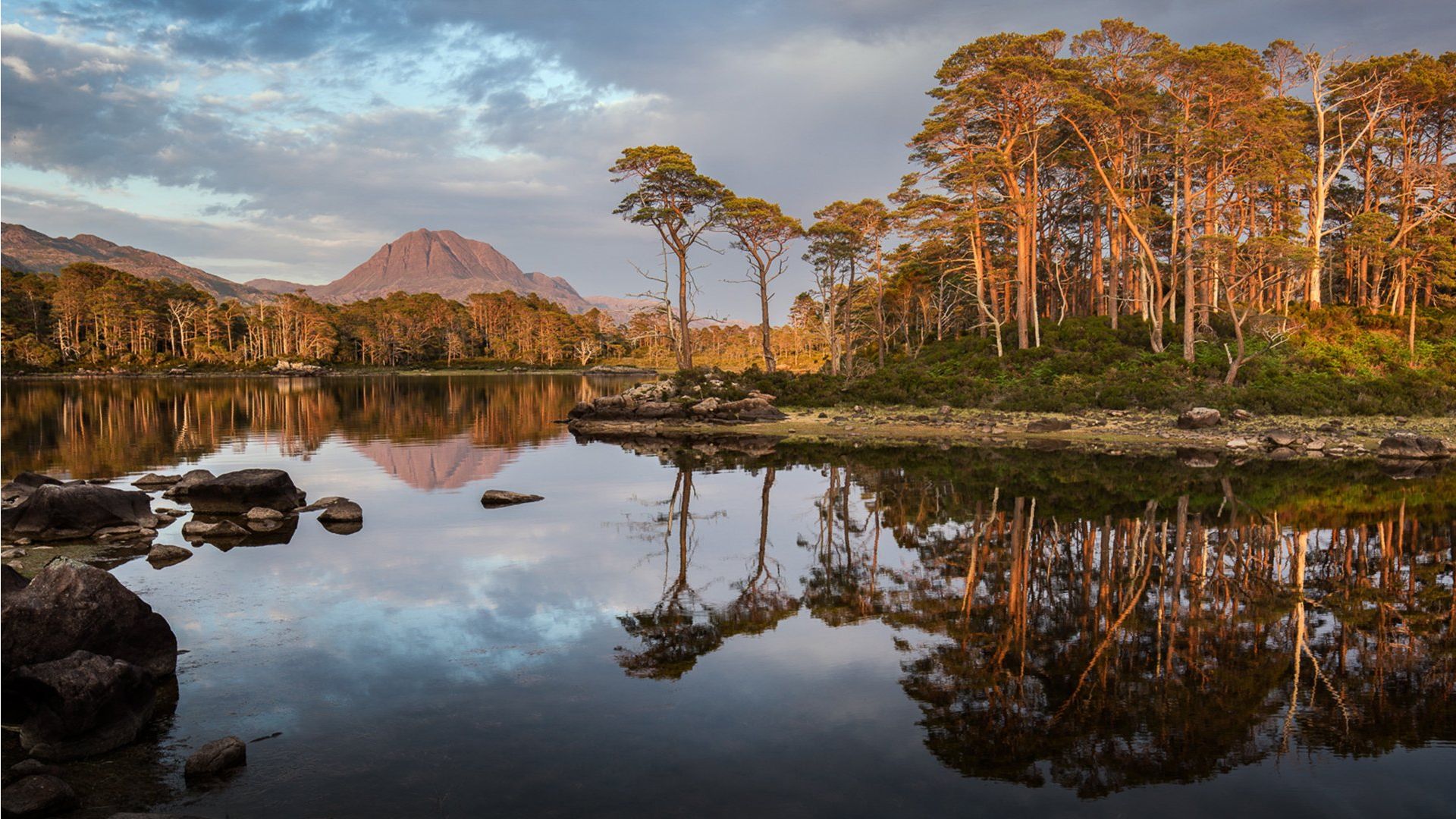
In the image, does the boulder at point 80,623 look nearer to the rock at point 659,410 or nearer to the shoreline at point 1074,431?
the shoreline at point 1074,431

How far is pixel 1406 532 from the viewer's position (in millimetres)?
13672

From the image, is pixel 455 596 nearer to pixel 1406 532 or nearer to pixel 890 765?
pixel 890 765

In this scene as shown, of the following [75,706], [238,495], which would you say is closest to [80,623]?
[75,706]

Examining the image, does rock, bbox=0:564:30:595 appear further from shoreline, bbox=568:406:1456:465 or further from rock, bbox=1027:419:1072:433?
rock, bbox=1027:419:1072:433

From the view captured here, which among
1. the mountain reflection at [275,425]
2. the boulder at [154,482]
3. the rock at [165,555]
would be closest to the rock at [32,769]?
the rock at [165,555]

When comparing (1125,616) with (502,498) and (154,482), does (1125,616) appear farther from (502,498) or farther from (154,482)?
(154,482)

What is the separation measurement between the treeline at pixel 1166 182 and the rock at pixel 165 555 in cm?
3535

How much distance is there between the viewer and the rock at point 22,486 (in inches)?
592

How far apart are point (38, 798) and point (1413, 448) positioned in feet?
99.5

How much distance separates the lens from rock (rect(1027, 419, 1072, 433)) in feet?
95.6

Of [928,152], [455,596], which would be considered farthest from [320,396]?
[455,596]

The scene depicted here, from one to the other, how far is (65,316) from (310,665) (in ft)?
399

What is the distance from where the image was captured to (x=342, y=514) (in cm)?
1491

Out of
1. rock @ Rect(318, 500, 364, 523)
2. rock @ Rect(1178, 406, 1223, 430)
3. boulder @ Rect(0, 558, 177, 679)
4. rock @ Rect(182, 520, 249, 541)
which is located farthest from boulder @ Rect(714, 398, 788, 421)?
boulder @ Rect(0, 558, 177, 679)
